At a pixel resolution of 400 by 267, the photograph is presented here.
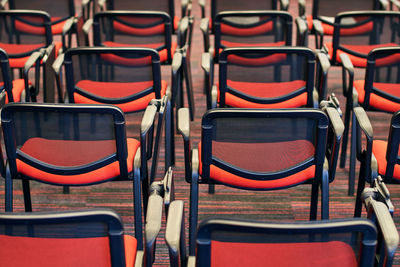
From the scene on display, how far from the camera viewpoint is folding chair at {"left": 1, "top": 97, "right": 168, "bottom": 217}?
93.8 inches

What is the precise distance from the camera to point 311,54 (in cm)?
303

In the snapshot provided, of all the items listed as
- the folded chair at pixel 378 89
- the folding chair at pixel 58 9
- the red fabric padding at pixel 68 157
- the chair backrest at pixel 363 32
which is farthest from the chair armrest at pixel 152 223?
the folding chair at pixel 58 9

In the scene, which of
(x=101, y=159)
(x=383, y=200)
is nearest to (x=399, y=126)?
(x=383, y=200)

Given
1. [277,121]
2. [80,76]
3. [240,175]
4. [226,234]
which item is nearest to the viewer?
[226,234]

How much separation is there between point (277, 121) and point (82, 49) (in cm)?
123

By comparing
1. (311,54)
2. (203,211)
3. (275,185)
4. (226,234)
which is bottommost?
(203,211)

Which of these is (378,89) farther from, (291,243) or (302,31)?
(291,243)

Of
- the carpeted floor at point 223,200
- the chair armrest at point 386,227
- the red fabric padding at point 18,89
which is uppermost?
the red fabric padding at point 18,89

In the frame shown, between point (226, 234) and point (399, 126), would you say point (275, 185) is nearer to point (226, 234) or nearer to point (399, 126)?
point (399, 126)

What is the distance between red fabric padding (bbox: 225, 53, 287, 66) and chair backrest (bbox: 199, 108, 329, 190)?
766 mm

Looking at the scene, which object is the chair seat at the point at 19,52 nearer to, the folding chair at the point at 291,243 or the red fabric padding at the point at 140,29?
the red fabric padding at the point at 140,29

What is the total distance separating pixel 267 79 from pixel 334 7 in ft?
5.44

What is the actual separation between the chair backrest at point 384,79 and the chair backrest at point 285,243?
65.2 inches

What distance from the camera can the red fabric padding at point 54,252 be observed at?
170cm
